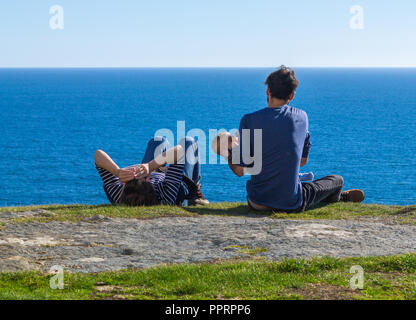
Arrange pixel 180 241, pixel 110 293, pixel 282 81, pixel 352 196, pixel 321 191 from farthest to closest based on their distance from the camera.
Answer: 1. pixel 352 196
2. pixel 321 191
3. pixel 282 81
4. pixel 180 241
5. pixel 110 293

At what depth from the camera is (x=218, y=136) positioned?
31.4 feet

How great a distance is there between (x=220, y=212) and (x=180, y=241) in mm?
2363

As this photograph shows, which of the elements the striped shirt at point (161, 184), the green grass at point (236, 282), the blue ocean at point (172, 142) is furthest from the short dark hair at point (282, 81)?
the blue ocean at point (172, 142)

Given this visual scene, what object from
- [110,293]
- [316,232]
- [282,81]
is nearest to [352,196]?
[282,81]

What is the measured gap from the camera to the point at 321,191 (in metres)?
10.6

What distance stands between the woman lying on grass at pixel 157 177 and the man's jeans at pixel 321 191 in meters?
2.06

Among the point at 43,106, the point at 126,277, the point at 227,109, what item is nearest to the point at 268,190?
the point at 126,277

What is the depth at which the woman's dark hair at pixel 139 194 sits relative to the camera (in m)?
10.6

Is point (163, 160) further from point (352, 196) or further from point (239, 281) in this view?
point (239, 281)

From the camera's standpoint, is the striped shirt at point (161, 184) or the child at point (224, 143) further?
the striped shirt at point (161, 184)

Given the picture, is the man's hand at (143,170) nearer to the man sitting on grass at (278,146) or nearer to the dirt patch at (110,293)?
the man sitting on grass at (278,146)

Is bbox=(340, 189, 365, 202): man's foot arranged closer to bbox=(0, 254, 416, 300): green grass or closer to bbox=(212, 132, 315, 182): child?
bbox=(212, 132, 315, 182): child
